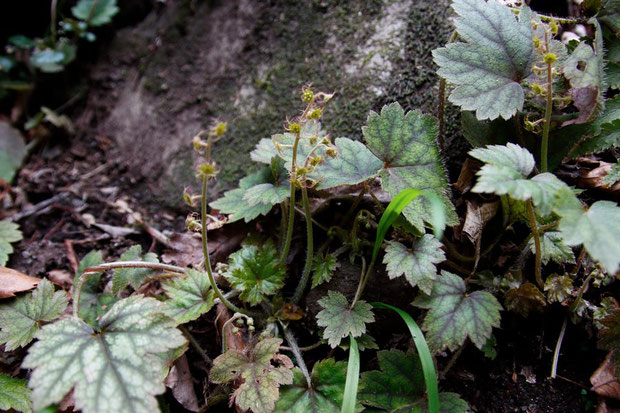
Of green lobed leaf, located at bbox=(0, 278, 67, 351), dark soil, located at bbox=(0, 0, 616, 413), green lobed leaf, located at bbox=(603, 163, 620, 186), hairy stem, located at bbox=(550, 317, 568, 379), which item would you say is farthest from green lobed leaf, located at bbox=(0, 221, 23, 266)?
green lobed leaf, located at bbox=(603, 163, 620, 186)

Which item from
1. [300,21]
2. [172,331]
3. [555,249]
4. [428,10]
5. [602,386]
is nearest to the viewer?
[172,331]

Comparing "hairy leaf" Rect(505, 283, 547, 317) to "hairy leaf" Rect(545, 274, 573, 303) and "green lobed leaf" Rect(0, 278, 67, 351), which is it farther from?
"green lobed leaf" Rect(0, 278, 67, 351)

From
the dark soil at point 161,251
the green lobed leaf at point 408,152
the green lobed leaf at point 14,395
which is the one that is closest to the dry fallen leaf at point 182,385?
the dark soil at point 161,251

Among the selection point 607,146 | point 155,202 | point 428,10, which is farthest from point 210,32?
point 607,146

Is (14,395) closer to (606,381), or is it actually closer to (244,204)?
(244,204)

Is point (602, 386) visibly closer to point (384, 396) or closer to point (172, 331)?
point (384, 396)

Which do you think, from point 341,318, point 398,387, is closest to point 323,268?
point 341,318
